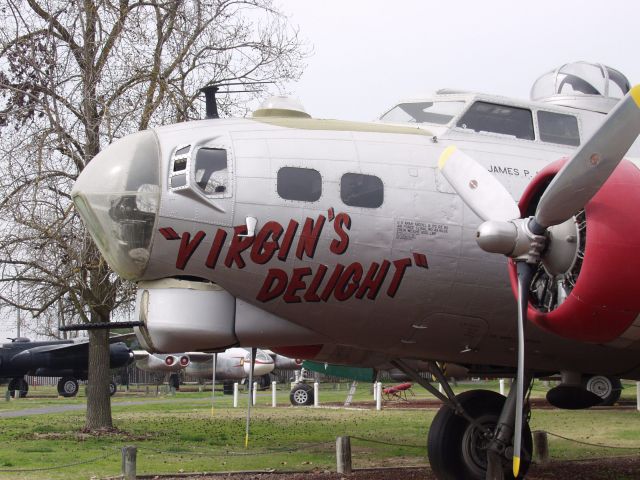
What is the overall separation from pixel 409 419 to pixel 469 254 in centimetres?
1618

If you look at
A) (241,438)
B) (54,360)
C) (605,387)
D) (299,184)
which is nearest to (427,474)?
(299,184)

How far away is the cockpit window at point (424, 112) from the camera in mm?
10180

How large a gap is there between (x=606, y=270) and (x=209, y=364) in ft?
128

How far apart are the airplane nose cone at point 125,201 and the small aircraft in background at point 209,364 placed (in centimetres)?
3067

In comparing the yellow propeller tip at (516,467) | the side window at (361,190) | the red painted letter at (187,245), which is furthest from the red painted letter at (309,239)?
the yellow propeller tip at (516,467)

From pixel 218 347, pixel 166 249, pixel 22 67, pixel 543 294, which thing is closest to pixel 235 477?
pixel 218 347

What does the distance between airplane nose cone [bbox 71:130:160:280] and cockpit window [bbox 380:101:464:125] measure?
10.4 ft

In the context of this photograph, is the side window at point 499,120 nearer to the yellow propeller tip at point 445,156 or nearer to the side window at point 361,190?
the yellow propeller tip at point 445,156

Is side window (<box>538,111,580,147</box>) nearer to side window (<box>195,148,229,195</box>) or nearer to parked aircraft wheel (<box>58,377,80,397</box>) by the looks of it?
side window (<box>195,148,229,195</box>)

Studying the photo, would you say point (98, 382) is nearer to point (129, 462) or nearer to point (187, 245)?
point (129, 462)

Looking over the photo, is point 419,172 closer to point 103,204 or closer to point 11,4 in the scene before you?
point 103,204

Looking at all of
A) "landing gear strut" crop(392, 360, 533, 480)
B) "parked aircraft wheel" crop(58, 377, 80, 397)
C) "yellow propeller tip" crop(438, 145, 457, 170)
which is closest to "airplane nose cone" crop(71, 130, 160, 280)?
"yellow propeller tip" crop(438, 145, 457, 170)

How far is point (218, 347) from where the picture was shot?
8.88m

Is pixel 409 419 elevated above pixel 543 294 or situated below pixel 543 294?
below
